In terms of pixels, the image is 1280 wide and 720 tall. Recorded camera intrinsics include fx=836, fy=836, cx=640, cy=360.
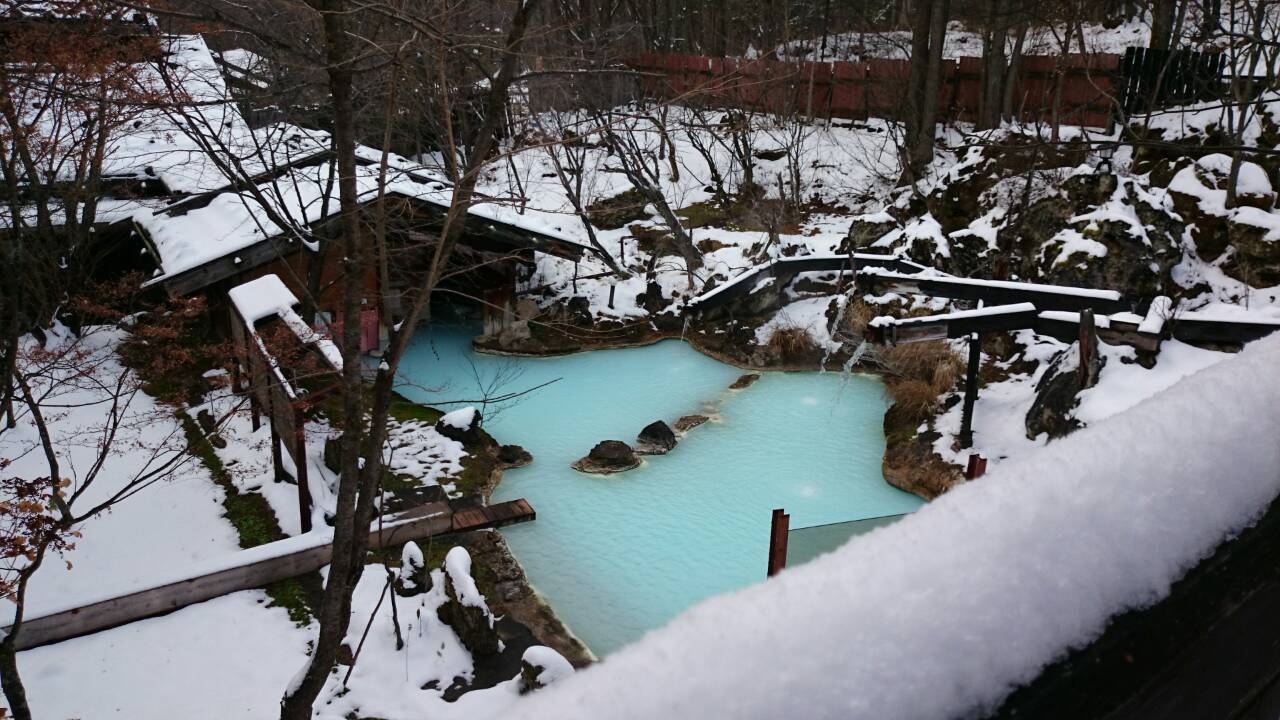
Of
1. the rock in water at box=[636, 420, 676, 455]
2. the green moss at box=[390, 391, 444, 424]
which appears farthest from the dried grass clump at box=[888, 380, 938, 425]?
the green moss at box=[390, 391, 444, 424]

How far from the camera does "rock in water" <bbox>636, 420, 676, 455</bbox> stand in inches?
471

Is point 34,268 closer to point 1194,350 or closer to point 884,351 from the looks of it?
point 884,351

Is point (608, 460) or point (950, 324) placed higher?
point (950, 324)

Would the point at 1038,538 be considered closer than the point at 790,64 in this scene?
Yes

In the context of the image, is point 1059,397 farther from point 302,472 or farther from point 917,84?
point 917,84

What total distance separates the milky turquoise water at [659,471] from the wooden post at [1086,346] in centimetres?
266

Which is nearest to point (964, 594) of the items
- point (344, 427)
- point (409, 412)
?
point (344, 427)

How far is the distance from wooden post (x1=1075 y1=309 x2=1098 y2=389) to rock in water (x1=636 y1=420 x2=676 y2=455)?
5.41m

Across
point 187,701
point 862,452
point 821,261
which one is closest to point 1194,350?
point 862,452

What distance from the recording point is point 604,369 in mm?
15227

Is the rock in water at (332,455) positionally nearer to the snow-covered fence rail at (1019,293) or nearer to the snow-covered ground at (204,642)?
the snow-covered ground at (204,642)

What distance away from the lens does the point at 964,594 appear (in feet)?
2.02

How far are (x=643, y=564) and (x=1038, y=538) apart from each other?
8.93m

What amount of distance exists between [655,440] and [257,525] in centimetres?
534
